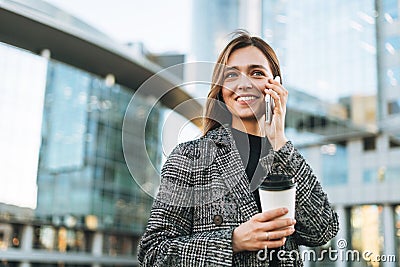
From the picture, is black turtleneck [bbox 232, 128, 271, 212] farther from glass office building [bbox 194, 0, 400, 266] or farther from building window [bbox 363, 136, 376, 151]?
building window [bbox 363, 136, 376, 151]

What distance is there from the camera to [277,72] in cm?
160

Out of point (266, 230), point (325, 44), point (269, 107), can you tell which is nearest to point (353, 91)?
point (325, 44)

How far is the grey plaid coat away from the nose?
0.12 metres

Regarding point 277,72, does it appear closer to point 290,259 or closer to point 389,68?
point 290,259

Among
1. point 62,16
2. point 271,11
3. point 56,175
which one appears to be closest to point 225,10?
point 271,11

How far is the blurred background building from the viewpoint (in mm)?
21203

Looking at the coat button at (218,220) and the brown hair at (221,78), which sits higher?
the brown hair at (221,78)

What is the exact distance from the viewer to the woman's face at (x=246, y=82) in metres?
1.50

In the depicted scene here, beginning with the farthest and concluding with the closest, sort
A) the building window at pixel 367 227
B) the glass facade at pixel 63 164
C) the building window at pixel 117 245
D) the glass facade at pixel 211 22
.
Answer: the glass facade at pixel 211 22, the building window at pixel 117 245, the building window at pixel 367 227, the glass facade at pixel 63 164

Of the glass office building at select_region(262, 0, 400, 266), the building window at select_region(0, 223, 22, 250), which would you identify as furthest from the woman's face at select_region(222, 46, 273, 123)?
the building window at select_region(0, 223, 22, 250)

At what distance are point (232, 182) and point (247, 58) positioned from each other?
33cm

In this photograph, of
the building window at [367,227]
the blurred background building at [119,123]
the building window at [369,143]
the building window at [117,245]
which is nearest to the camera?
the blurred background building at [119,123]

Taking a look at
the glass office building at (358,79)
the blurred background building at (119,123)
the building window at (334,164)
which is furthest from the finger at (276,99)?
the building window at (334,164)

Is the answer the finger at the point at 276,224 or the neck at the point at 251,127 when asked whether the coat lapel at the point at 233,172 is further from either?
the finger at the point at 276,224
